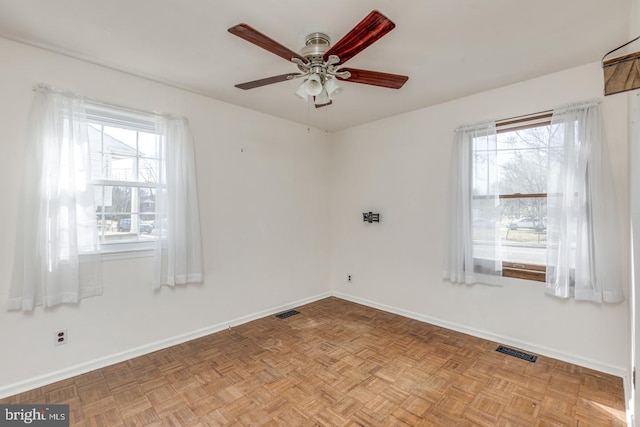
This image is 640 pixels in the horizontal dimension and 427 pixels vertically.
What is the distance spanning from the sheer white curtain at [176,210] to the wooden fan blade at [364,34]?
1891 millimetres

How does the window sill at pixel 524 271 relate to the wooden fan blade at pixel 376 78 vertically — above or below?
below

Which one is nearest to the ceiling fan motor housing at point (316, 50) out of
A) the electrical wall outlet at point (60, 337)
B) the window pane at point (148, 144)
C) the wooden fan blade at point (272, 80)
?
the wooden fan blade at point (272, 80)

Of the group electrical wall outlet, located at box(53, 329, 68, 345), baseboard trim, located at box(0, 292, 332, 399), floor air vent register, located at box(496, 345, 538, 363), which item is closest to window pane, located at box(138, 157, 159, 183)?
electrical wall outlet, located at box(53, 329, 68, 345)

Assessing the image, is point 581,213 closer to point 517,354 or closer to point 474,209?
point 474,209

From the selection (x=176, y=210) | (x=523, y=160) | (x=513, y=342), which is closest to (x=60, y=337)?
(x=176, y=210)

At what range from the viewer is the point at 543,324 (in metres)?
2.86

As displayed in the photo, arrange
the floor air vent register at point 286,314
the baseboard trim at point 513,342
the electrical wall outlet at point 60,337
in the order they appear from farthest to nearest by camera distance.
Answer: the floor air vent register at point 286,314 < the baseboard trim at point 513,342 < the electrical wall outlet at point 60,337

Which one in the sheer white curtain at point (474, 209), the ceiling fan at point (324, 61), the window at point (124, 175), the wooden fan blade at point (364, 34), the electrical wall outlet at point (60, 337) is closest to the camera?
the wooden fan blade at point (364, 34)

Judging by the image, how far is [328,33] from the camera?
2131mm

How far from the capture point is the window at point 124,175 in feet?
8.83

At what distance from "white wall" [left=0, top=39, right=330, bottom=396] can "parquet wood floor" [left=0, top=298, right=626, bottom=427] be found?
0.25 m

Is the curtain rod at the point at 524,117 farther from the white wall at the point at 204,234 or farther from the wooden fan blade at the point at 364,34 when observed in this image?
the white wall at the point at 204,234

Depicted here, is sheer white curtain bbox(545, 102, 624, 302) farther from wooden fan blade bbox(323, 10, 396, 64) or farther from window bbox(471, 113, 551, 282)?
wooden fan blade bbox(323, 10, 396, 64)

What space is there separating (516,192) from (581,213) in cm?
58
